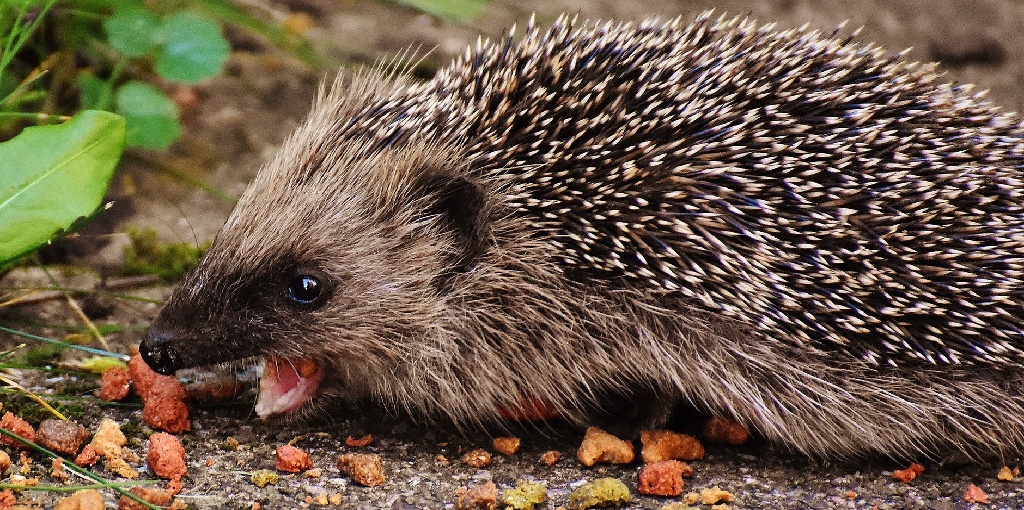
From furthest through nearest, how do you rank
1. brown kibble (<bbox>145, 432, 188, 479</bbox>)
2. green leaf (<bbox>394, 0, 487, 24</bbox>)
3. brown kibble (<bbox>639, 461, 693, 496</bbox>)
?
1. green leaf (<bbox>394, 0, 487, 24</bbox>)
2. brown kibble (<bbox>639, 461, 693, 496</bbox>)
3. brown kibble (<bbox>145, 432, 188, 479</bbox>)

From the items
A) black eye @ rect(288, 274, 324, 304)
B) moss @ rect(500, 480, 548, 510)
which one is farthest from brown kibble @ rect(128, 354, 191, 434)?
moss @ rect(500, 480, 548, 510)

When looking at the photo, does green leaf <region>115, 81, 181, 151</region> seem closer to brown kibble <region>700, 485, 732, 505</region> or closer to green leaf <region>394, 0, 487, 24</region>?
green leaf <region>394, 0, 487, 24</region>

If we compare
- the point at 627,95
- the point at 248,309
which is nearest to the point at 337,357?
the point at 248,309

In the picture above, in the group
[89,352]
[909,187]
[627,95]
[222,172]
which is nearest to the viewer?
[909,187]

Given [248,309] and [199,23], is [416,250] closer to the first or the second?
[248,309]

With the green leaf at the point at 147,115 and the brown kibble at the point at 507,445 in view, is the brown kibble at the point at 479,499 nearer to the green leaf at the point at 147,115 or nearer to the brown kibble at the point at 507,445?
the brown kibble at the point at 507,445

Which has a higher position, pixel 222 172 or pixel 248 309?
pixel 222 172
